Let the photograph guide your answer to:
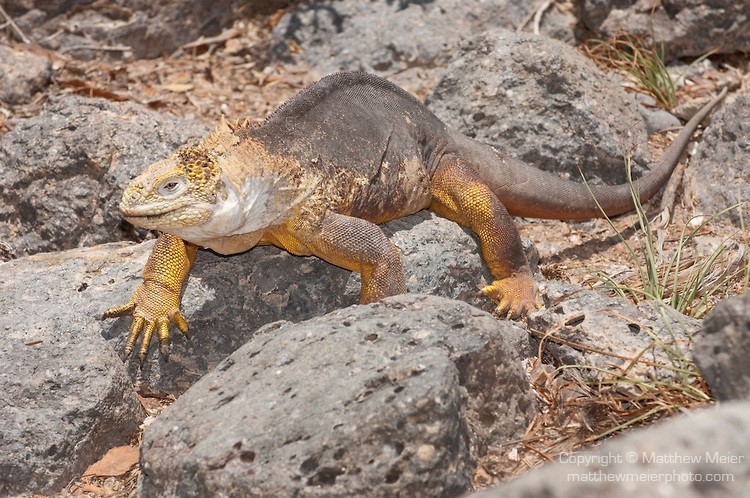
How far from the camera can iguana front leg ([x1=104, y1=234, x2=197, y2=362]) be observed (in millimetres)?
4480

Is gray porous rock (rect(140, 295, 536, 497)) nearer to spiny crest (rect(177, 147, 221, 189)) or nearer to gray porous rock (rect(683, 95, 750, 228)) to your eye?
spiny crest (rect(177, 147, 221, 189))

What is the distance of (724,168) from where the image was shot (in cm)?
612

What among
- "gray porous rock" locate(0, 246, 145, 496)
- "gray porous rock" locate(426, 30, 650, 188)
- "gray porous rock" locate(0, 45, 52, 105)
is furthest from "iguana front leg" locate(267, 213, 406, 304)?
"gray porous rock" locate(0, 45, 52, 105)

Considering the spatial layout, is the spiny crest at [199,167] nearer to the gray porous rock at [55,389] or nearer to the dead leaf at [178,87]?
the gray porous rock at [55,389]

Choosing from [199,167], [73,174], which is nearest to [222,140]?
[199,167]

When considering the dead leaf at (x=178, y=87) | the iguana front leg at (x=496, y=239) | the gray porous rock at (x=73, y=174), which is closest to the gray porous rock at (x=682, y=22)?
the iguana front leg at (x=496, y=239)

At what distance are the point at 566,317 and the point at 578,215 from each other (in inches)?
62.1

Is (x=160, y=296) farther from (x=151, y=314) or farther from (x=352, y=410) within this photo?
(x=352, y=410)

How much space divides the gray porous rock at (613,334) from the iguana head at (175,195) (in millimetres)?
1709

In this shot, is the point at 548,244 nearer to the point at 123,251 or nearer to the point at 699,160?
the point at 699,160

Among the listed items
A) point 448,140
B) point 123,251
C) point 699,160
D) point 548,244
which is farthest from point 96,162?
point 699,160

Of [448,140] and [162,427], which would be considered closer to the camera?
[162,427]

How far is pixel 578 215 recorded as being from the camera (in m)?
5.76

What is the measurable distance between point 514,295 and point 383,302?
140 centimetres
